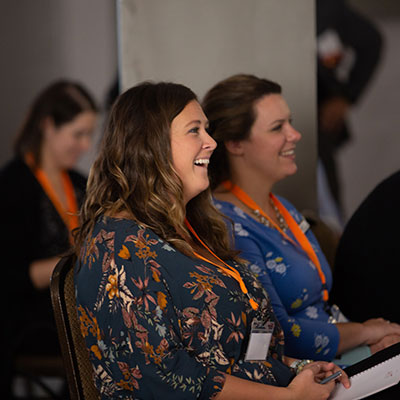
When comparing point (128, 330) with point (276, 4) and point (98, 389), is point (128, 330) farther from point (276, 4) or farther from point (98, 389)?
point (276, 4)

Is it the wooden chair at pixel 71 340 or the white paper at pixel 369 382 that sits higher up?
the wooden chair at pixel 71 340

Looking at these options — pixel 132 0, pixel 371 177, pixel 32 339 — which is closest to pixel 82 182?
pixel 32 339

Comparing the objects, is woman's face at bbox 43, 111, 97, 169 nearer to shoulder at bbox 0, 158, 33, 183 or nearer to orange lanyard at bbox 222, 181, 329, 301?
shoulder at bbox 0, 158, 33, 183

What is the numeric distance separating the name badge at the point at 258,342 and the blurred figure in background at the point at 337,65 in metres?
3.49

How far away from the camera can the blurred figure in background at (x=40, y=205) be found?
295 centimetres

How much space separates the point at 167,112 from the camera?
157cm

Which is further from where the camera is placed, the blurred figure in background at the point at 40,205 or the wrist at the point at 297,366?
the blurred figure in background at the point at 40,205

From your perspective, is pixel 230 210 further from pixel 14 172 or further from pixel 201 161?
pixel 14 172

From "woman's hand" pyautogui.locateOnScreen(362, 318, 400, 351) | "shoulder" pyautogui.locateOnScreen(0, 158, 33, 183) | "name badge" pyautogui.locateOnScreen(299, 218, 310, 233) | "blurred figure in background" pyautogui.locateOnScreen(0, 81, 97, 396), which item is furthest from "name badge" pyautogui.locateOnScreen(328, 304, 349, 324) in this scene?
"shoulder" pyautogui.locateOnScreen(0, 158, 33, 183)

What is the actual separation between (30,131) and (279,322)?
86.6 inches

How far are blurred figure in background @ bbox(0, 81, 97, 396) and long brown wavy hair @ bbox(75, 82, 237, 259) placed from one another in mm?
1188

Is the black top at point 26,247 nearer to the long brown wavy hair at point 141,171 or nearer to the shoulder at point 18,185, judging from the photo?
the shoulder at point 18,185

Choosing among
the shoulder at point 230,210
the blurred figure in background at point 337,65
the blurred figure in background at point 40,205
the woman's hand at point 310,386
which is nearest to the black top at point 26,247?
the blurred figure in background at point 40,205

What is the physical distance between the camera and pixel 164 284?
1.40m
